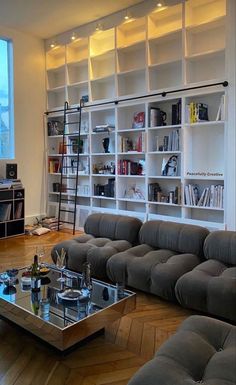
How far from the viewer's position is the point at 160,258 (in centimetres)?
310

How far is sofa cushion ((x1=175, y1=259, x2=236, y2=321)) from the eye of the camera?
246 cm

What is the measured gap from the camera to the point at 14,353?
2.21 m

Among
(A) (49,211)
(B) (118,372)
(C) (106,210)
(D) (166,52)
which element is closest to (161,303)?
(B) (118,372)

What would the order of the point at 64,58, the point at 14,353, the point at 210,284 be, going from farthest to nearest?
the point at 64,58, the point at 210,284, the point at 14,353

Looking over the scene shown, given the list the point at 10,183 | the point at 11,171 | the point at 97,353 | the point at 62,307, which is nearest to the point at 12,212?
the point at 10,183

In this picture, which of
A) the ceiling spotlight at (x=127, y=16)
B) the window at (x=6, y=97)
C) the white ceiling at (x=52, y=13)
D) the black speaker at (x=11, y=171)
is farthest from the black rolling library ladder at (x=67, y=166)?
the ceiling spotlight at (x=127, y=16)

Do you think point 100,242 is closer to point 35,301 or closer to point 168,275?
point 168,275

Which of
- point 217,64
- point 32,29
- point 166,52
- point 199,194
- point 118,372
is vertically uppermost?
point 32,29

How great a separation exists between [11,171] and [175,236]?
3.53 m

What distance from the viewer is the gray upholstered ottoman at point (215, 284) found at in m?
2.47

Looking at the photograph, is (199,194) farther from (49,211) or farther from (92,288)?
(49,211)

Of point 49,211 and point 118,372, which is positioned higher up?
point 49,211

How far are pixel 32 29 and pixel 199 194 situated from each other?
4030mm

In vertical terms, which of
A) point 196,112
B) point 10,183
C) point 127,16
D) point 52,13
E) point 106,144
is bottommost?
point 10,183
